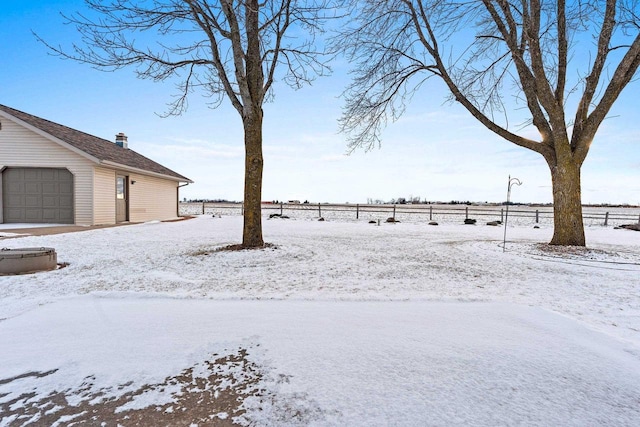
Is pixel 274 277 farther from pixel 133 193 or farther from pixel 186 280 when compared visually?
pixel 133 193

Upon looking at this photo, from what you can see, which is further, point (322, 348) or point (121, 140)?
point (121, 140)

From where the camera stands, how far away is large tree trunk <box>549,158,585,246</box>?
7.66 m

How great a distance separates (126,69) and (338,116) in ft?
19.3

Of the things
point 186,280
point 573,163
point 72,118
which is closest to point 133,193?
point 72,118

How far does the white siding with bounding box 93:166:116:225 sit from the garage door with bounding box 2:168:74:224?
954mm

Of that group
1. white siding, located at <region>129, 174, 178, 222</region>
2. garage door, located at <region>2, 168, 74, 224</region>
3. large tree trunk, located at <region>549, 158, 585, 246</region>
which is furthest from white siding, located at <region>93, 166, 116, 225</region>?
large tree trunk, located at <region>549, 158, 585, 246</region>

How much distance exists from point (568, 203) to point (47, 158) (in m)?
17.9

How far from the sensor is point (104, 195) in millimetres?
12961

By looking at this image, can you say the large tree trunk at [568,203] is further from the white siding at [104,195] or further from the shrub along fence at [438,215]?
the white siding at [104,195]

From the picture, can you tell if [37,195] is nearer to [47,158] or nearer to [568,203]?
[47,158]

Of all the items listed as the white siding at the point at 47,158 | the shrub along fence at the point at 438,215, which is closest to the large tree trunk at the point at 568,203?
the shrub along fence at the point at 438,215

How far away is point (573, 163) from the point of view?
7668 mm

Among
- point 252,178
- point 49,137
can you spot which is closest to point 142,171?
point 49,137

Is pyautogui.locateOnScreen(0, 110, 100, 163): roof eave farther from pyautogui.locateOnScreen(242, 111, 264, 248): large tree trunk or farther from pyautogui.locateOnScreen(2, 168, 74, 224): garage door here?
pyautogui.locateOnScreen(242, 111, 264, 248): large tree trunk
